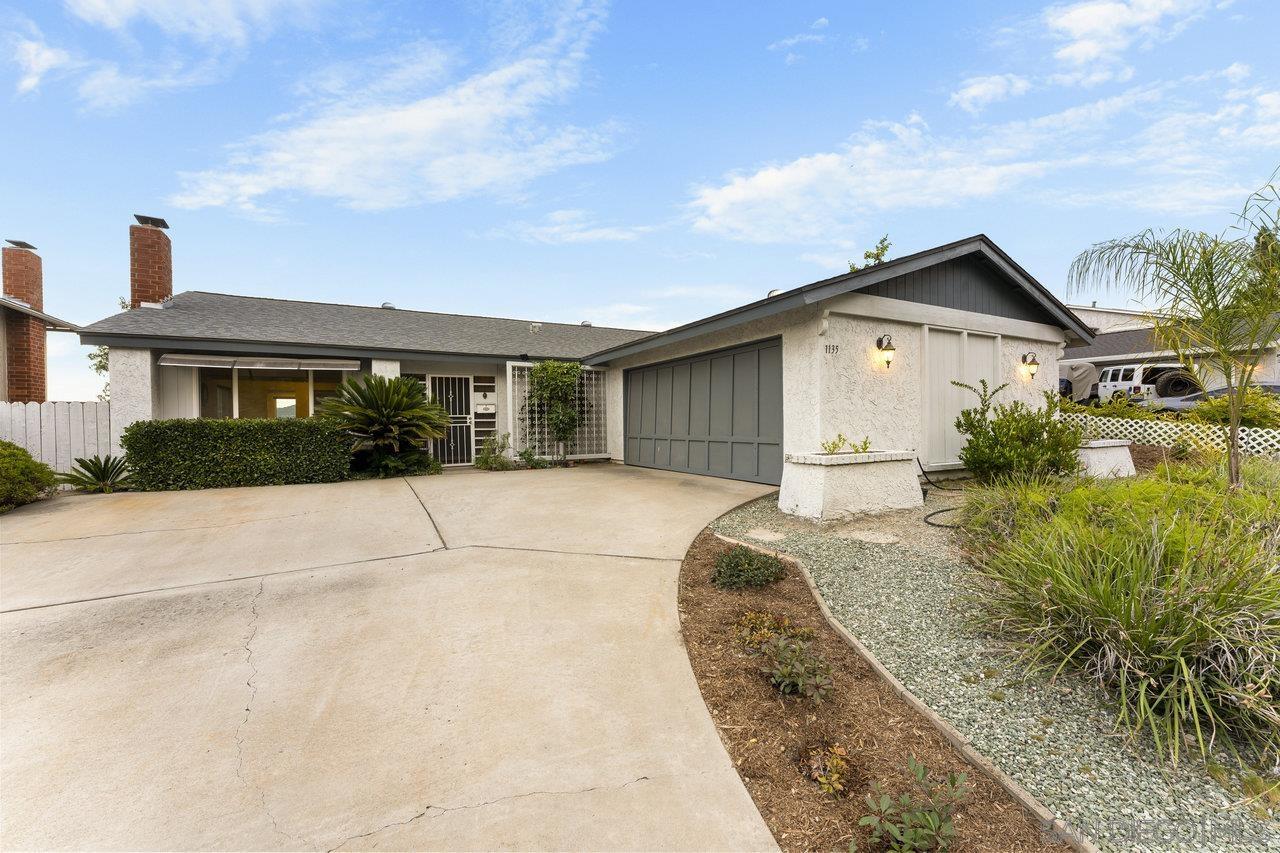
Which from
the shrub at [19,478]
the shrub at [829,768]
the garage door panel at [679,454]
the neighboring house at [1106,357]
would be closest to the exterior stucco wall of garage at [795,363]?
the garage door panel at [679,454]

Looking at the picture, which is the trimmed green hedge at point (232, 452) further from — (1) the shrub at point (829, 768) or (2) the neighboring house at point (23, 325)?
(1) the shrub at point (829, 768)

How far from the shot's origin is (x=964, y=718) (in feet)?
7.00

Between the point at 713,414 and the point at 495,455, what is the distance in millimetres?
5052

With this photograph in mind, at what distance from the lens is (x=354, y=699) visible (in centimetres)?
225

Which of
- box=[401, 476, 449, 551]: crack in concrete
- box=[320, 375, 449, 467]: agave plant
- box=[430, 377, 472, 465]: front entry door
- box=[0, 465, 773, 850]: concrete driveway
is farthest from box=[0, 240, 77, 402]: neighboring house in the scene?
box=[401, 476, 449, 551]: crack in concrete

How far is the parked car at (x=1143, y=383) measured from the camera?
12.4 m

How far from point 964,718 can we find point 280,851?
2.63 meters

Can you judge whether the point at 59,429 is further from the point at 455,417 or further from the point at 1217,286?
the point at 1217,286

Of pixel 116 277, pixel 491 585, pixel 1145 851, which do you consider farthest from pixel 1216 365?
pixel 116 277

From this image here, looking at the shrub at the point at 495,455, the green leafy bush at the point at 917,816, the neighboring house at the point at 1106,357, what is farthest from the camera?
the neighboring house at the point at 1106,357

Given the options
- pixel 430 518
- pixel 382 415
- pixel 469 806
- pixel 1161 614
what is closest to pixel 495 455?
pixel 382 415

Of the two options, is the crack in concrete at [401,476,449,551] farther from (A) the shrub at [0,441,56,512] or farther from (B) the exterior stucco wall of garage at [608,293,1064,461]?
(B) the exterior stucco wall of garage at [608,293,1064,461]

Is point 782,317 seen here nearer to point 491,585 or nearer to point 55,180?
point 491,585

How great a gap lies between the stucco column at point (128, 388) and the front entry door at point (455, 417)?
4658 mm
